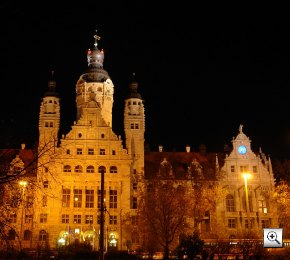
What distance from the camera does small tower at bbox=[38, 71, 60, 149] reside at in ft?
227

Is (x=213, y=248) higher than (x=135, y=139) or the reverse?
the reverse

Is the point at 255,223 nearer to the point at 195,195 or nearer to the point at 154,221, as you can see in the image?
the point at 195,195

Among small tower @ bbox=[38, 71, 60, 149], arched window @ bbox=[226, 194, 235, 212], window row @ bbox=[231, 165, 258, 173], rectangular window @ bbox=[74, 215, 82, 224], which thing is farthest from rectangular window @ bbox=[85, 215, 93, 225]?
window row @ bbox=[231, 165, 258, 173]

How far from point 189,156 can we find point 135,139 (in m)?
10.8

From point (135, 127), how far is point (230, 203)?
64.3 ft

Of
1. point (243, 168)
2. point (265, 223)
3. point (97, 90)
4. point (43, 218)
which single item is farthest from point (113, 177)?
point (265, 223)

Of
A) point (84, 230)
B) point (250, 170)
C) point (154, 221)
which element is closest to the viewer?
point (154, 221)

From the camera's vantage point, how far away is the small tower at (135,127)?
69.2 meters

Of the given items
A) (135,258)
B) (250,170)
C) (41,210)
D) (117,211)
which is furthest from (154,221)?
(250,170)

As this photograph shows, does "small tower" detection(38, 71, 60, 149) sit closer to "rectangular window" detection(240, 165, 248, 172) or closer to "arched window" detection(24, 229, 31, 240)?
"arched window" detection(24, 229, 31, 240)

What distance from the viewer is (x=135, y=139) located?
231ft

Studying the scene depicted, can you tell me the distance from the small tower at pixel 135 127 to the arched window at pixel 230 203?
1437 centimetres

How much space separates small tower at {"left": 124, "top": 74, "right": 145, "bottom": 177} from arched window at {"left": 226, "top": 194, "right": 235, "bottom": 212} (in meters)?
14.4

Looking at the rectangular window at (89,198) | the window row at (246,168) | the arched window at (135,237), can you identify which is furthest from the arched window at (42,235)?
the window row at (246,168)
